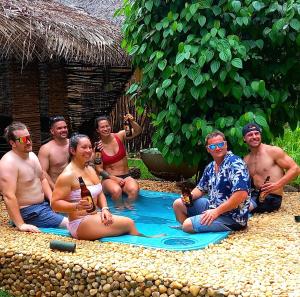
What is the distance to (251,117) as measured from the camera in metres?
6.20

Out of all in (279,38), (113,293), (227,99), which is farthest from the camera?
(227,99)

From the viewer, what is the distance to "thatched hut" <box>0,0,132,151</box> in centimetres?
706

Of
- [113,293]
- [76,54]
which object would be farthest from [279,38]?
[113,293]

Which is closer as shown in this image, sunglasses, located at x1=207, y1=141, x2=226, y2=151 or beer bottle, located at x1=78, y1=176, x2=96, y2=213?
beer bottle, located at x1=78, y1=176, x2=96, y2=213

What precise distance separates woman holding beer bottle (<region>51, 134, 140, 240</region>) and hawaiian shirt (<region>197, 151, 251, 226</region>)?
93 centimetres

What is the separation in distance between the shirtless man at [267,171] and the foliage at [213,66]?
29 cm

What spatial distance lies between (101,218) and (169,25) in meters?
2.84

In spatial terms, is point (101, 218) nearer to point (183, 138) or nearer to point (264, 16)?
point (183, 138)

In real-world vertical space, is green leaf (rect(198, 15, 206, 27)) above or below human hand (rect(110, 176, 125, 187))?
above

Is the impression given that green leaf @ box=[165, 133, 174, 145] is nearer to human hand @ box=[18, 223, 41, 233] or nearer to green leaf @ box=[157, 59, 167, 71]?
green leaf @ box=[157, 59, 167, 71]

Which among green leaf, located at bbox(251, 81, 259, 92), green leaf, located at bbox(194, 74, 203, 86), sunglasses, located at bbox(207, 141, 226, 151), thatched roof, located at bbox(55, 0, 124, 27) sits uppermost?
thatched roof, located at bbox(55, 0, 124, 27)

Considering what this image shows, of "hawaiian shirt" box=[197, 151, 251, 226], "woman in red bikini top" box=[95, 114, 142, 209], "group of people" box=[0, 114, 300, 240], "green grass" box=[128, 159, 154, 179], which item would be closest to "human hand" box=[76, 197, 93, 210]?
"group of people" box=[0, 114, 300, 240]

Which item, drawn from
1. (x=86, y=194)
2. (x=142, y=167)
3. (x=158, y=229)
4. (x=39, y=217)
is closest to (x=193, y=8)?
(x=158, y=229)

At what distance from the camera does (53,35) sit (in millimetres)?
7328
